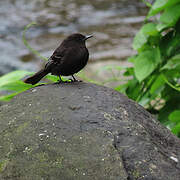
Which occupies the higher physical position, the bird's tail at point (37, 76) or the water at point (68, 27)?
the bird's tail at point (37, 76)

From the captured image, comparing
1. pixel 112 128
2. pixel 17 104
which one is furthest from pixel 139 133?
pixel 17 104

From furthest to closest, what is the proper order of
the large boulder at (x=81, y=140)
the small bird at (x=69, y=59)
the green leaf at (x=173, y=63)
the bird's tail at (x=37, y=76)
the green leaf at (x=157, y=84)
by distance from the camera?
the green leaf at (x=157, y=84) < the green leaf at (x=173, y=63) < the bird's tail at (x=37, y=76) < the small bird at (x=69, y=59) < the large boulder at (x=81, y=140)

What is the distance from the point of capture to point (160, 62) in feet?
14.1

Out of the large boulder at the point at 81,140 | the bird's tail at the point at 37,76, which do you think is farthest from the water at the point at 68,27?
the large boulder at the point at 81,140

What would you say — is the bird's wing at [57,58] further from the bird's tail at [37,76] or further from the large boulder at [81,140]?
the large boulder at [81,140]

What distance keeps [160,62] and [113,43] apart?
559 centimetres

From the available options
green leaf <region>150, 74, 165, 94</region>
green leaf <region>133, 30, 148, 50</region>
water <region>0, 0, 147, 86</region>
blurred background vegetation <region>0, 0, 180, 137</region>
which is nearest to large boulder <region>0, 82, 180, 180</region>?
blurred background vegetation <region>0, 0, 180, 137</region>

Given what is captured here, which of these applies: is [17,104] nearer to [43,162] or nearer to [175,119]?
[43,162]

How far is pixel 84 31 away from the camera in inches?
417

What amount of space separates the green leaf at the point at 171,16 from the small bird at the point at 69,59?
4.32 feet

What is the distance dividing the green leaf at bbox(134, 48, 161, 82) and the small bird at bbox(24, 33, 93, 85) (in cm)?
111

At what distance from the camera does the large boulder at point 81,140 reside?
2.27 meters

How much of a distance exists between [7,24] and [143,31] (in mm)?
7584

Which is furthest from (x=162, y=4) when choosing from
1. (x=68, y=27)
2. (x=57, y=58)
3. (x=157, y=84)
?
(x=68, y=27)
